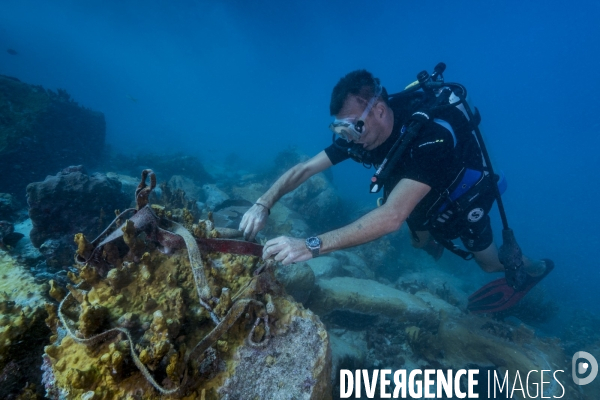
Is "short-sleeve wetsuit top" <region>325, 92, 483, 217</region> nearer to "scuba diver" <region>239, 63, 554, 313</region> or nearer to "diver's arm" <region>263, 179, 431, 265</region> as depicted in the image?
"scuba diver" <region>239, 63, 554, 313</region>

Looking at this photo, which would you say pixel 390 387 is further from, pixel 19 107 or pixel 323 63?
pixel 323 63

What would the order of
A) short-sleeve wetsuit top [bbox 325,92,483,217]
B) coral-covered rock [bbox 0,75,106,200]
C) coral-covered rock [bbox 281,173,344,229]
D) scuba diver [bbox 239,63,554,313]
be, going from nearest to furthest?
scuba diver [bbox 239,63,554,313] < short-sleeve wetsuit top [bbox 325,92,483,217] < coral-covered rock [bbox 0,75,106,200] < coral-covered rock [bbox 281,173,344,229]

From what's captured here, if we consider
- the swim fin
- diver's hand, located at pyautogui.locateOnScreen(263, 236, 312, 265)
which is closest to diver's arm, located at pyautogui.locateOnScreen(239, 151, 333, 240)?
diver's hand, located at pyautogui.locateOnScreen(263, 236, 312, 265)

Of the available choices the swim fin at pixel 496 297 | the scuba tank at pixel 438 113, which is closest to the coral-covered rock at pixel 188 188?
the scuba tank at pixel 438 113

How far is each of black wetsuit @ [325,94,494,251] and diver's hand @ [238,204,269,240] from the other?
71.9 inches

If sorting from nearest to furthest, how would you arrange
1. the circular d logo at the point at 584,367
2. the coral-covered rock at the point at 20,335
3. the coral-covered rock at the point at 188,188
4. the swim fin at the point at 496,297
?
the coral-covered rock at the point at 20,335, the circular d logo at the point at 584,367, the swim fin at the point at 496,297, the coral-covered rock at the point at 188,188

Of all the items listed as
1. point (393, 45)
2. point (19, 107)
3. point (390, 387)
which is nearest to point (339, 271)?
point (390, 387)

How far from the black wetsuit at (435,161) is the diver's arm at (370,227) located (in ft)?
0.59

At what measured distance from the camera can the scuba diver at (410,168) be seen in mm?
2965

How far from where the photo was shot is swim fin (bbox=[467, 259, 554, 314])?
6.79 metres

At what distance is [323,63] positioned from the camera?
261ft

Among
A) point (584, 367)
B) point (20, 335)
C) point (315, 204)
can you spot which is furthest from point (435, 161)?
point (315, 204)

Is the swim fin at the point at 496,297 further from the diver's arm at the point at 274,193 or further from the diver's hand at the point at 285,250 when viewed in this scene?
the diver's hand at the point at 285,250

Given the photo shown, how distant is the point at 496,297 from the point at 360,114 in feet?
22.6
